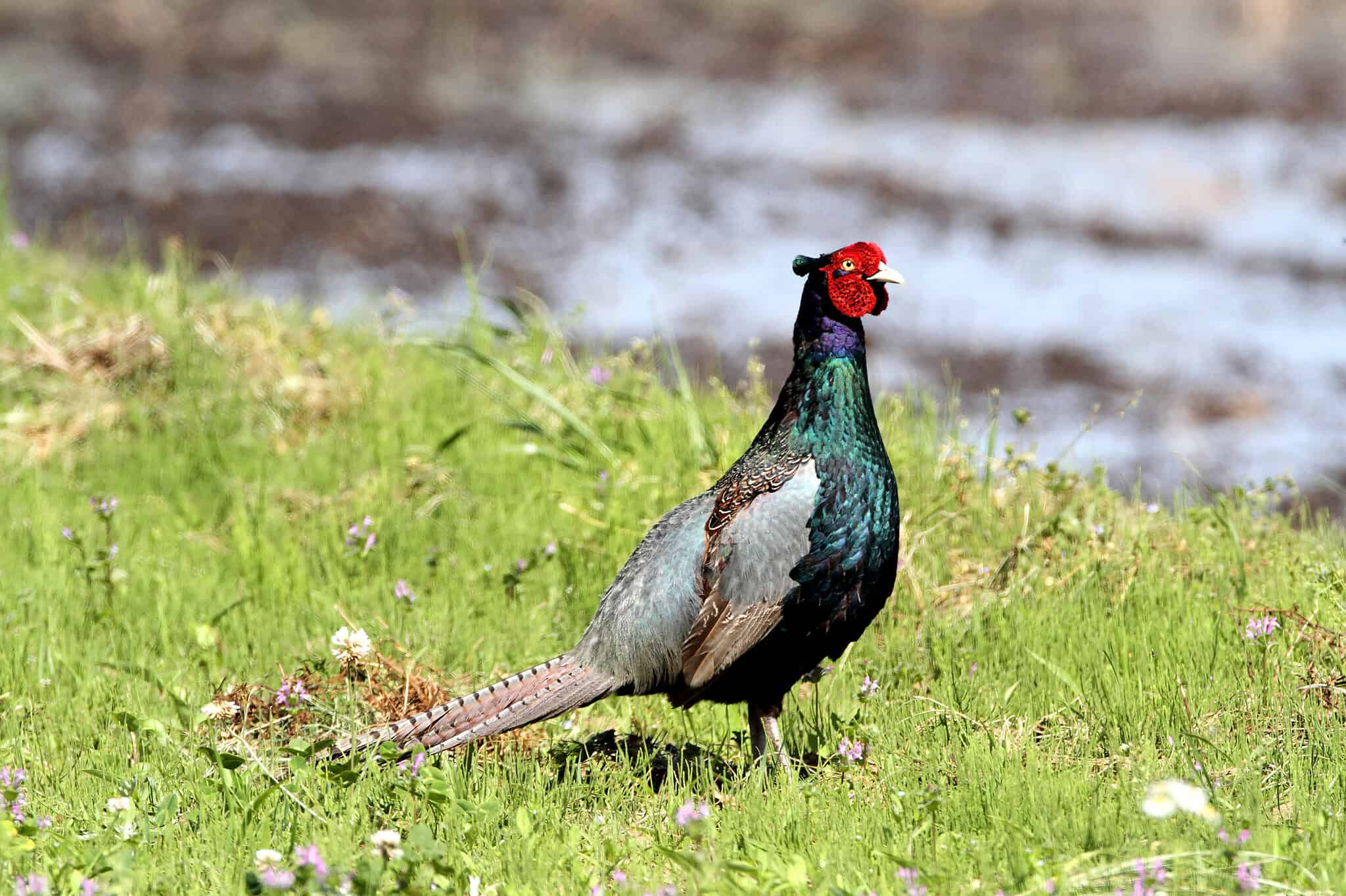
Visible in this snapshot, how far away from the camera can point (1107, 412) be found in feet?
31.7

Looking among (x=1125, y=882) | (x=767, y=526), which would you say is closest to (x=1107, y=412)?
(x=767, y=526)

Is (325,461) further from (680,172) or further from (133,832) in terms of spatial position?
(680,172)

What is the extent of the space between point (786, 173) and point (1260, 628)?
358 inches

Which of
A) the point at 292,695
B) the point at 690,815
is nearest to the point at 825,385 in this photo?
the point at 690,815

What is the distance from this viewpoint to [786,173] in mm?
12883

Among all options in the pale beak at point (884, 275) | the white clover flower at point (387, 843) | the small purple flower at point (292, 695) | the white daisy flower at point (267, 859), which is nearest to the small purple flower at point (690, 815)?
the white clover flower at point (387, 843)

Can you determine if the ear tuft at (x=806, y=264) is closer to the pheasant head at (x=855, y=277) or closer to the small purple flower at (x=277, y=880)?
the pheasant head at (x=855, y=277)

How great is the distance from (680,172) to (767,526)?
9148 millimetres

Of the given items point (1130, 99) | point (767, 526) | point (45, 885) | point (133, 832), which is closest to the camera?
point (45, 885)

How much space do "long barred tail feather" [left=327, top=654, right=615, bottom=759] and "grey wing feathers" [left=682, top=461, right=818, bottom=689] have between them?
333 mm

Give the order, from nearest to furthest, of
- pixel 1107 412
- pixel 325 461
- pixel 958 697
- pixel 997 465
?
pixel 958 697 → pixel 997 465 → pixel 325 461 → pixel 1107 412

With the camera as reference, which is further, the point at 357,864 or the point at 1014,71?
the point at 1014,71

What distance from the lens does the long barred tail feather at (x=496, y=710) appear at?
3949 mm

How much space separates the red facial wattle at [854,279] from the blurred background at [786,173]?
395 cm
